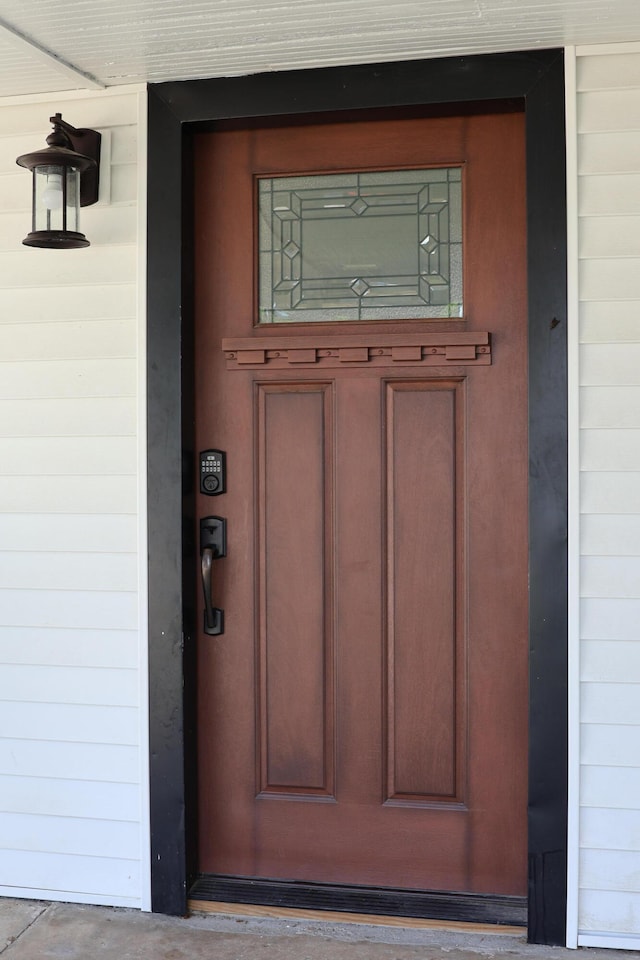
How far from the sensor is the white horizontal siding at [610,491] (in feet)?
8.07

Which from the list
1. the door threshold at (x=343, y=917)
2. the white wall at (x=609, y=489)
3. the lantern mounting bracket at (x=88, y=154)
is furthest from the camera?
the lantern mounting bracket at (x=88, y=154)

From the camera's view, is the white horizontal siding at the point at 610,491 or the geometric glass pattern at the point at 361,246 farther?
the geometric glass pattern at the point at 361,246

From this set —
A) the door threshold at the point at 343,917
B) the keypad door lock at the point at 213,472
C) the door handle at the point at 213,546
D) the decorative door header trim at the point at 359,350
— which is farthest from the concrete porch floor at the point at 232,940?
the decorative door header trim at the point at 359,350

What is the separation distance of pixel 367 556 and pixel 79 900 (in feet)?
4.41

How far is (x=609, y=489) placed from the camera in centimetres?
248

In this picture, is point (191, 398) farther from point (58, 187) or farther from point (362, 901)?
point (362, 901)

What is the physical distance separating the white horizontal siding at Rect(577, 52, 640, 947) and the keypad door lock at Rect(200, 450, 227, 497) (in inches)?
40.7

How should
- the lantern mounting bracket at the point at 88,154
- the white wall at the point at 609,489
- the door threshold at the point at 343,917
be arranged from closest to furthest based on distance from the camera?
the white wall at the point at 609,489, the door threshold at the point at 343,917, the lantern mounting bracket at the point at 88,154

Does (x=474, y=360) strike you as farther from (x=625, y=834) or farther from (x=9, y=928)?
(x=9, y=928)

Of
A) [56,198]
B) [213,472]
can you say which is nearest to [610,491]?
[213,472]

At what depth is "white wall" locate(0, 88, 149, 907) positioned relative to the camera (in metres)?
2.71

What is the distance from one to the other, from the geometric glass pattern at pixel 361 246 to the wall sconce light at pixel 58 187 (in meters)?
0.53

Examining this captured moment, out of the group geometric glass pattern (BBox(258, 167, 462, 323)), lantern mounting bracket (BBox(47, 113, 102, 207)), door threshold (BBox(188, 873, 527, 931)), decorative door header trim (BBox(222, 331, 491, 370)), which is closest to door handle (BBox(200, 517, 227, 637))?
decorative door header trim (BBox(222, 331, 491, 370))

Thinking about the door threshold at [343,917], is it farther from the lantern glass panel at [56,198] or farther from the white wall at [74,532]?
the lantern glass panel at [56,198]
